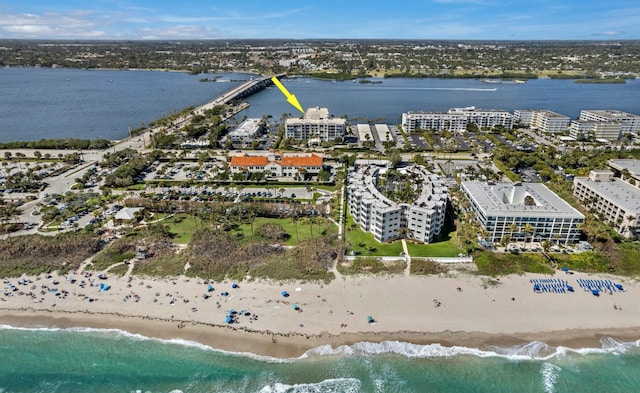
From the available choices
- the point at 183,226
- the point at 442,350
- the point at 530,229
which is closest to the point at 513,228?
the point at 530,229

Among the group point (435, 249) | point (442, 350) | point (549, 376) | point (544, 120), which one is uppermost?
point (544, 120)

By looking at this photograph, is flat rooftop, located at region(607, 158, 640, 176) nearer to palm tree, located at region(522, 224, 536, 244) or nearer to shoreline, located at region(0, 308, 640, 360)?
palm tree, located at region(522, 224, 536, 244)

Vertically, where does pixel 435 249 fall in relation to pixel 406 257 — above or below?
above

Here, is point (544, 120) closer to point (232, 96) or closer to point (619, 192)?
point (619, 192)

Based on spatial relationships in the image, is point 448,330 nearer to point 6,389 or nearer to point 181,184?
point 6,389

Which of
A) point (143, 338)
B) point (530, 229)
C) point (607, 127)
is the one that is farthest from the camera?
point (607, 127)

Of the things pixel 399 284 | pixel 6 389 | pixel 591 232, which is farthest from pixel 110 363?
pixel 591 232

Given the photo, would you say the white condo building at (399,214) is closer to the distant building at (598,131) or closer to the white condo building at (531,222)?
the white condo building at (531,222)
